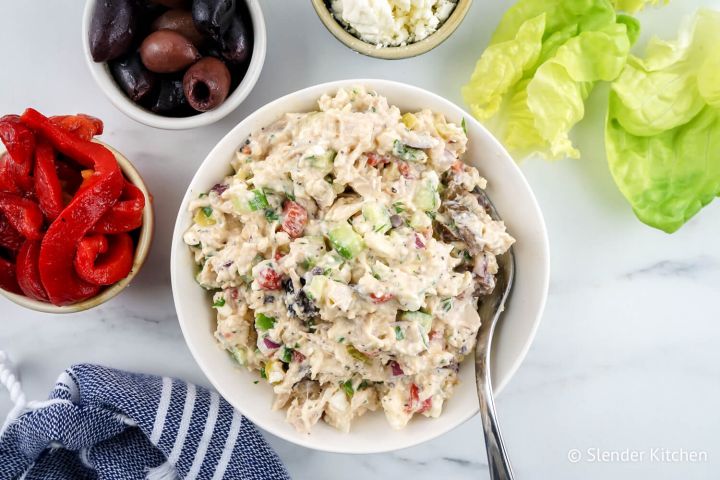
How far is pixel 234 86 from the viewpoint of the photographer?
2.21 m

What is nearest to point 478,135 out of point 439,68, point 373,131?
point 373,131

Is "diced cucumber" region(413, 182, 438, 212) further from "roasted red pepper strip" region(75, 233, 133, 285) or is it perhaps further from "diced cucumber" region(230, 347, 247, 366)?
"roasted red pepper strip" region(75, 233, 133, 285)

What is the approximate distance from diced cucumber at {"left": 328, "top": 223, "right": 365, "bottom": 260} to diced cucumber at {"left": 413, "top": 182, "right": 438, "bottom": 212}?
19 centimetres

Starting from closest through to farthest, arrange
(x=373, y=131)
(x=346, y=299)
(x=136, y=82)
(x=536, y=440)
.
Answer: (x=346, y=299)
(x=373, y=131)
(x=136, y=82)
(x=536, y=440)

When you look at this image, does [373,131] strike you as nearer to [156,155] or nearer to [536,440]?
[156,155]

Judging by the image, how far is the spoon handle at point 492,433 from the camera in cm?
194

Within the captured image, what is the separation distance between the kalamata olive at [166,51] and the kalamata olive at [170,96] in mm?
72

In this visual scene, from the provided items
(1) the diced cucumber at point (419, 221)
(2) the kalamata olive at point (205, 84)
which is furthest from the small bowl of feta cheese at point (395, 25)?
(1) the diced cucumber at point (419, 221)

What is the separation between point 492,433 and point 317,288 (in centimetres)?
64

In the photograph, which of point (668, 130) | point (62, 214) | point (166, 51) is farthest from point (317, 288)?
point (668, 130)

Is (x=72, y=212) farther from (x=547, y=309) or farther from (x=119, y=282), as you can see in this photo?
(x=547, y=309)

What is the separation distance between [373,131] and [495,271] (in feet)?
1.69

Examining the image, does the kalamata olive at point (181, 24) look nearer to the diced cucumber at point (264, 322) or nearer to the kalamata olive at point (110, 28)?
the kalamata olive at point (110, 28)

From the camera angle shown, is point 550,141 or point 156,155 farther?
point 156,155
